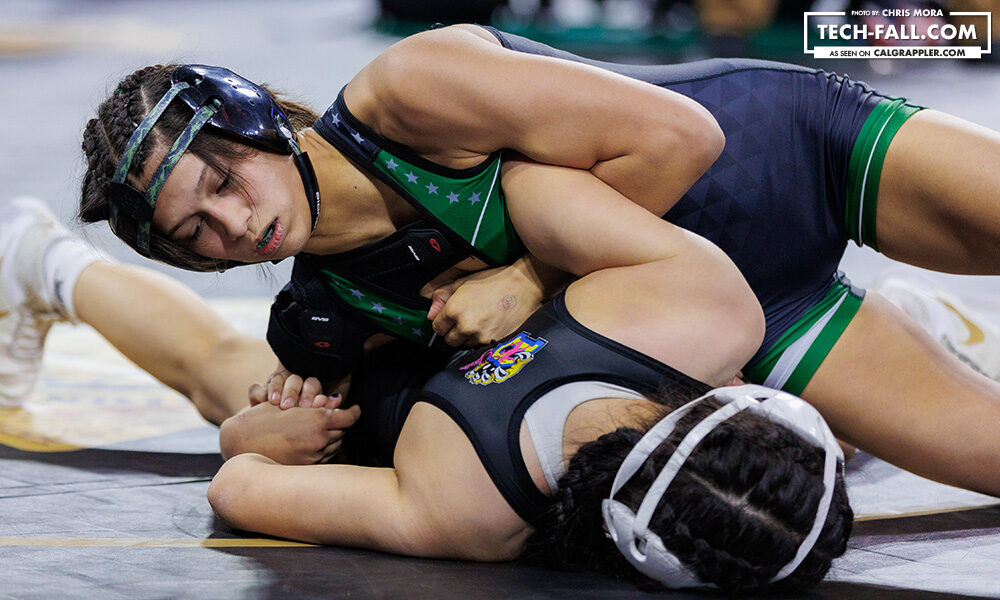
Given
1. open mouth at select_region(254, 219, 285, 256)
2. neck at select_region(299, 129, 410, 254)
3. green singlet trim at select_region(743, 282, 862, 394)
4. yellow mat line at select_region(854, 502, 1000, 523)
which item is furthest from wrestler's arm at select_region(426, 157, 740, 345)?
yellow mat line at select_region(854, 502, 1000, 523)

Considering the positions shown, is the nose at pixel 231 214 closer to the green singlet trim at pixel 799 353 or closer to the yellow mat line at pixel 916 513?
the green singlet trim at pixel 799 353

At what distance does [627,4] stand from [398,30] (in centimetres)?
302

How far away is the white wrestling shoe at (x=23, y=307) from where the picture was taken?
3.03 m

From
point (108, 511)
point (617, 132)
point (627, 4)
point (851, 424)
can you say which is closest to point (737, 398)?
point (617, 132)

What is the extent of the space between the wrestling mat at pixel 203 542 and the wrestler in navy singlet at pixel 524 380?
0.18 metres

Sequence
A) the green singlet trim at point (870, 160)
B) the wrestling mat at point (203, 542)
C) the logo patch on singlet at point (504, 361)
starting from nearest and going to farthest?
1. the wrestling mat at point (203, 542)
2. the logo patch on singlet at point (504, 361)
3. the green singlet trim at point (870, 160)

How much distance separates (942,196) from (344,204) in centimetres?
113

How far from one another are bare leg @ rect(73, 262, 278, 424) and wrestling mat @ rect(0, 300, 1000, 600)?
0.52 feet

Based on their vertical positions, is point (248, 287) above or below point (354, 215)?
below

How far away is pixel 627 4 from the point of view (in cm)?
1322

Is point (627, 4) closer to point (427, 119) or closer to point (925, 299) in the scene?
point (925, 299)

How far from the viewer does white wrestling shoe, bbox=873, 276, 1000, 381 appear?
304 centimetres

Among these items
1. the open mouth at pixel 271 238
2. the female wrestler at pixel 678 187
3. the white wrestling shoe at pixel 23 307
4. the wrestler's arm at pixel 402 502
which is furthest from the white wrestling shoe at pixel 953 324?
the white wrestling shoe at pixel 23 307

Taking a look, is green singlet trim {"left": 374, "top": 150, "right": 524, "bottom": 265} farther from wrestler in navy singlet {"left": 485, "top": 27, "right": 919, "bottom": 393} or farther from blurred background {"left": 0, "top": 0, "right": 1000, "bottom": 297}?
blurred background {"left": 0, "top": 0, "right": 1000, "bottom": 297}
